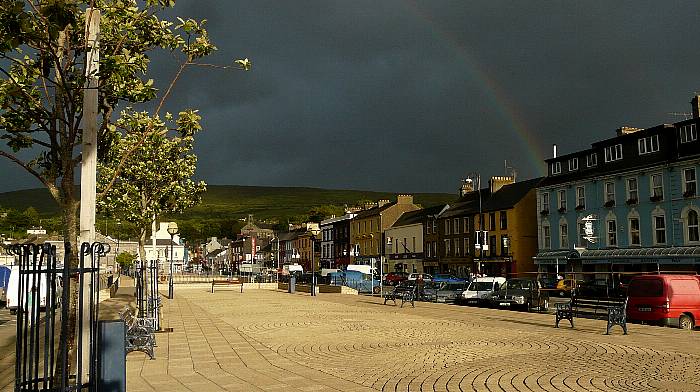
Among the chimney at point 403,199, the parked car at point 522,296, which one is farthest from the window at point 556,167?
the chimney at point 403,199

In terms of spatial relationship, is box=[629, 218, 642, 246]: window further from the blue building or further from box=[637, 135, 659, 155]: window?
box=[637, 135, 659, 155]: window

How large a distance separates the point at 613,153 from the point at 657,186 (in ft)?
17.5

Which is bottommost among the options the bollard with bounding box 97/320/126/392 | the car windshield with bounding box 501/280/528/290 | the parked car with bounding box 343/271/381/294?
the parked car with bounding box 343/271/381/294

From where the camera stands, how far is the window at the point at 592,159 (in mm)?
52466

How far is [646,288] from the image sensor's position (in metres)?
23.0

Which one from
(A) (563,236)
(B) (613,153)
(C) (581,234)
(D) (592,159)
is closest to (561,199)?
(A) (563,236)

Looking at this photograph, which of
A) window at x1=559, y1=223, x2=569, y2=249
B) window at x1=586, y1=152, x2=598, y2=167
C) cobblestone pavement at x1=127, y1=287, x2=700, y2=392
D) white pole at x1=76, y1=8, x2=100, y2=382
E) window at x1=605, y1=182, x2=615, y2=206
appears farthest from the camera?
window at x1=559, y1=223, x2=569, y2=249

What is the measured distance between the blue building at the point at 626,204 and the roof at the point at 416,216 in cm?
Result: 2159

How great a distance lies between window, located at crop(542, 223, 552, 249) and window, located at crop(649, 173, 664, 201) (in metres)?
12.6

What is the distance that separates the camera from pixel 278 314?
26438 millimetres

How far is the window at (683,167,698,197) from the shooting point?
42.8 metres

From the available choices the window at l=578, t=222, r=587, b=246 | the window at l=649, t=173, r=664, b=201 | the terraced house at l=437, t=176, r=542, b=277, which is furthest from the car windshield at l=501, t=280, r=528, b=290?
the terraced house at l=437, t=176, r=542, b=277

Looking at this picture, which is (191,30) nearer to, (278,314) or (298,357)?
(298,357)

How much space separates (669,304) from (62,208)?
65.9 feet
